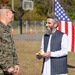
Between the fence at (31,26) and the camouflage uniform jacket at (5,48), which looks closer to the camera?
the camouflage uniform jacket at (5,48)

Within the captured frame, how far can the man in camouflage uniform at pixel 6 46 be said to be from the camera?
212 inches

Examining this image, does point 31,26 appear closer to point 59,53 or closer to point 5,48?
point 59,53

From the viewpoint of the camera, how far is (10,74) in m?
5.63

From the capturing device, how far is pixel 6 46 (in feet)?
17.8

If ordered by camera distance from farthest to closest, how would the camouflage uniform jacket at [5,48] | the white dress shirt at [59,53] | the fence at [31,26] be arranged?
the fence at [31,26], the white dress shirt at [59,53], the camouflage uniform jacket at [5,48]

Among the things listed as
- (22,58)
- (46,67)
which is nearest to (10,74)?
(46,67)

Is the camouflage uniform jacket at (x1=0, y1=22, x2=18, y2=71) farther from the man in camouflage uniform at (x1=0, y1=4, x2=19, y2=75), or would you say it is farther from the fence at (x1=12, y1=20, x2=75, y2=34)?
the fence at (x1=12, y1=20, x2=75, y2=34)

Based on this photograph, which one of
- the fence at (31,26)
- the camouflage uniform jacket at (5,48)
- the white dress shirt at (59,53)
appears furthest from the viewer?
the fence at (31,26)

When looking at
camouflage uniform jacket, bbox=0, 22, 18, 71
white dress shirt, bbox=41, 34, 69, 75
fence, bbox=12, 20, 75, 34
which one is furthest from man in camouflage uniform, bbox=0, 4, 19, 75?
fence, bbox=12, 20, 75, 34

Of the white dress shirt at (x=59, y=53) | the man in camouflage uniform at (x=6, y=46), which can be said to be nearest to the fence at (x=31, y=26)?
the white dress shirt at (x=59, y=53)

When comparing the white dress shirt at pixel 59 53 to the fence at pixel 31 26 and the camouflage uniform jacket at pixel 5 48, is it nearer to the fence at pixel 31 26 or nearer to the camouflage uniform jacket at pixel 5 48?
the camouflage uniform jacket at pixel 5 48

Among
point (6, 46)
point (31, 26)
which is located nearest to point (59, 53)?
point (6, 46)

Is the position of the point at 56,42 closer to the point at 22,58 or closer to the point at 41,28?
the point at 22,58

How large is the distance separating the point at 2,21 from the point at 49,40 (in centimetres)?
98
